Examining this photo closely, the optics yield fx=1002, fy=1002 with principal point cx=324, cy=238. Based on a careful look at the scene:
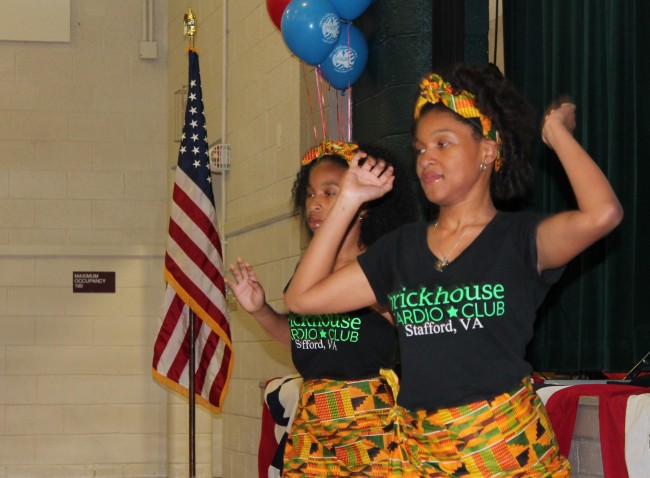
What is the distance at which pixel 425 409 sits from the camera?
1896 millimetres

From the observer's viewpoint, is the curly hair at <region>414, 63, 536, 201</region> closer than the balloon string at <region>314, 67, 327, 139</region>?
Yes

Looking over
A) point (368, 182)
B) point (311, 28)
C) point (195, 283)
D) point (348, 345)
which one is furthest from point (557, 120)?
point (195, 283)

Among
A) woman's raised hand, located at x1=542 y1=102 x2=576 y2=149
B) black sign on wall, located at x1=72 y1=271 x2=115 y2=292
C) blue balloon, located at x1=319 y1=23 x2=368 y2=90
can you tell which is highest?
blue balloon, located at x1=319 y1=23 x2=368 y2=90

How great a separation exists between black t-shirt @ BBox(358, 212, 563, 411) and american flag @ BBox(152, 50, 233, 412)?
136 inches

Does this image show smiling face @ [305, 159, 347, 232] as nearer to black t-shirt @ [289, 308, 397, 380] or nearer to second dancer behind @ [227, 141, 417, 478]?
second dancer behind @ [227, 141, 417, 478]

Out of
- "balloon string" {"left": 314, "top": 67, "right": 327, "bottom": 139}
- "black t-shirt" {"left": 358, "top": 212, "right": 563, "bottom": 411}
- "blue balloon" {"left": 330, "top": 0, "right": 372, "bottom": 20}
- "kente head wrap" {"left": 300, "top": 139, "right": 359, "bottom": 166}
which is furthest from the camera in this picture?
"balloon string" {"left": 314, "top": 67, "right": 327, "bottom": 139}

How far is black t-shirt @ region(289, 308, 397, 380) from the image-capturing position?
101 inches

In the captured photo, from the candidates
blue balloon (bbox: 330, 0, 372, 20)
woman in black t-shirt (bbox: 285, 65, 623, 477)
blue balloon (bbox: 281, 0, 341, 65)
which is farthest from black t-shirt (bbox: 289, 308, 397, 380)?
blue balloon (bbox: 330, 0, 372, 20)

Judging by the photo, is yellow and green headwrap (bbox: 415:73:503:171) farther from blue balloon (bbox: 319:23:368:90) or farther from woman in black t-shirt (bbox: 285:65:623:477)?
blue balloon (bbox: 319:23:368:90)

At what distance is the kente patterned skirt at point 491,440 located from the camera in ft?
6.01

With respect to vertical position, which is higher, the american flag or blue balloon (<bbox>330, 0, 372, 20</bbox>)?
blue balloon (<bbox>330, 0, 372, 20</bbox>)

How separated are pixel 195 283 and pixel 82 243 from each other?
290 centimetres

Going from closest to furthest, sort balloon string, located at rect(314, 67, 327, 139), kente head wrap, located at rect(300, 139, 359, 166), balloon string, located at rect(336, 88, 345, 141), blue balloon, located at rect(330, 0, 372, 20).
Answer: kente head wrap, located at rect(300, 139, 359, 166), blue balloon, located at rect(330, 0, 372, 20), balloon string, located at rect(336, 88, 345, 141), balloon string, located at rect(314, 67, 327, 139)

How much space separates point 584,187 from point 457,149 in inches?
12.9
